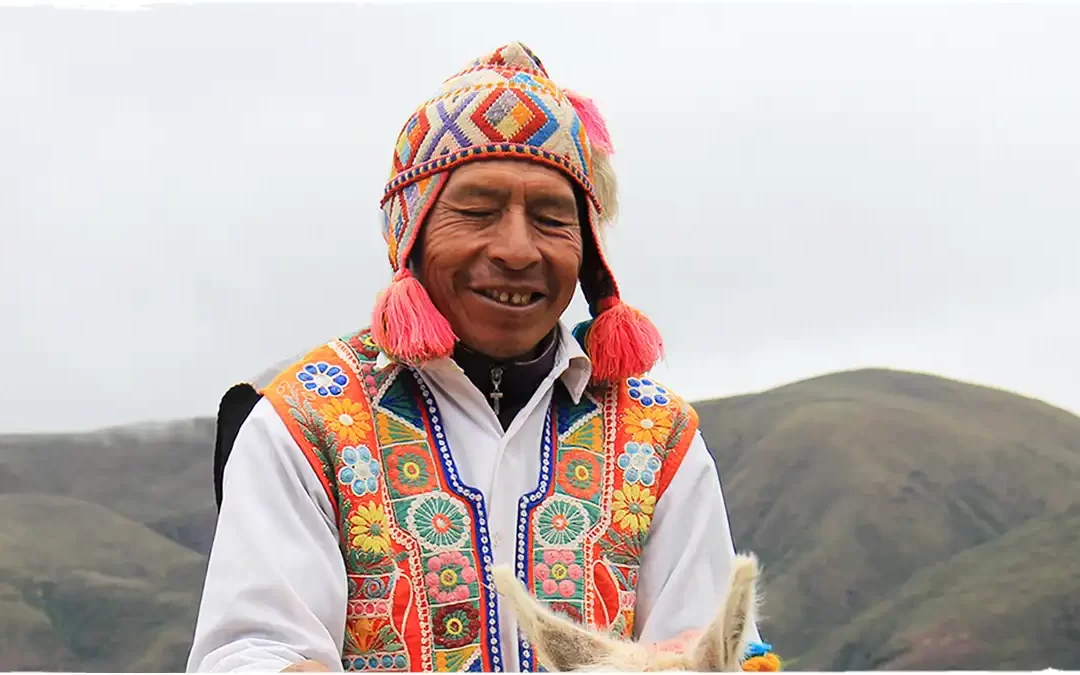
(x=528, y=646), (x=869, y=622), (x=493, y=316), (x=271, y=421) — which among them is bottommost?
(x=869, y=622)

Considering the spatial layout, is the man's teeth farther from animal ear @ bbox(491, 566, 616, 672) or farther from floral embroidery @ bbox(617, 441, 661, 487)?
animal ear @ bbox(491, 566, 616, 672)

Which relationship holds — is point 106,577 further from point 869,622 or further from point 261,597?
point 261,597

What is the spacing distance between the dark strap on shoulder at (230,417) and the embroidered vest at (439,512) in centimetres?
14

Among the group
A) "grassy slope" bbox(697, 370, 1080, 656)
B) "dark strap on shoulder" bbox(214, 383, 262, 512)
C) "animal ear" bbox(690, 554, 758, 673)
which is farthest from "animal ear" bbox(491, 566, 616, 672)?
"grassy slope" bbox(697, 370, 1080, 656)

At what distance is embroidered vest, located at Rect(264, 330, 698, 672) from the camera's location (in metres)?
1.51

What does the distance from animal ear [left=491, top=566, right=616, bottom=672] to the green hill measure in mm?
2793

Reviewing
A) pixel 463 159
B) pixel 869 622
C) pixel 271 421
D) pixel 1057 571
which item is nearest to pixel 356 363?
pixel 271 421

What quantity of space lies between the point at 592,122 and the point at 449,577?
2.36 feet

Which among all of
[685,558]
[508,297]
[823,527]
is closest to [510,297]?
[508,297]

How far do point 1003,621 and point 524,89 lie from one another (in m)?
2.99

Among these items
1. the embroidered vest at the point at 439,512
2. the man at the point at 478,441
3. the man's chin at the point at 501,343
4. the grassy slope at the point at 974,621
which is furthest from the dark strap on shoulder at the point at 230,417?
the grassy slope at the point at 974,621

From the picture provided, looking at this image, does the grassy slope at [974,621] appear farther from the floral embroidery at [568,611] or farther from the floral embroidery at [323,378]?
the floral embroidery at [323,378]

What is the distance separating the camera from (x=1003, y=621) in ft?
12.6

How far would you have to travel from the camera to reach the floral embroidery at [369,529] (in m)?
1.51
